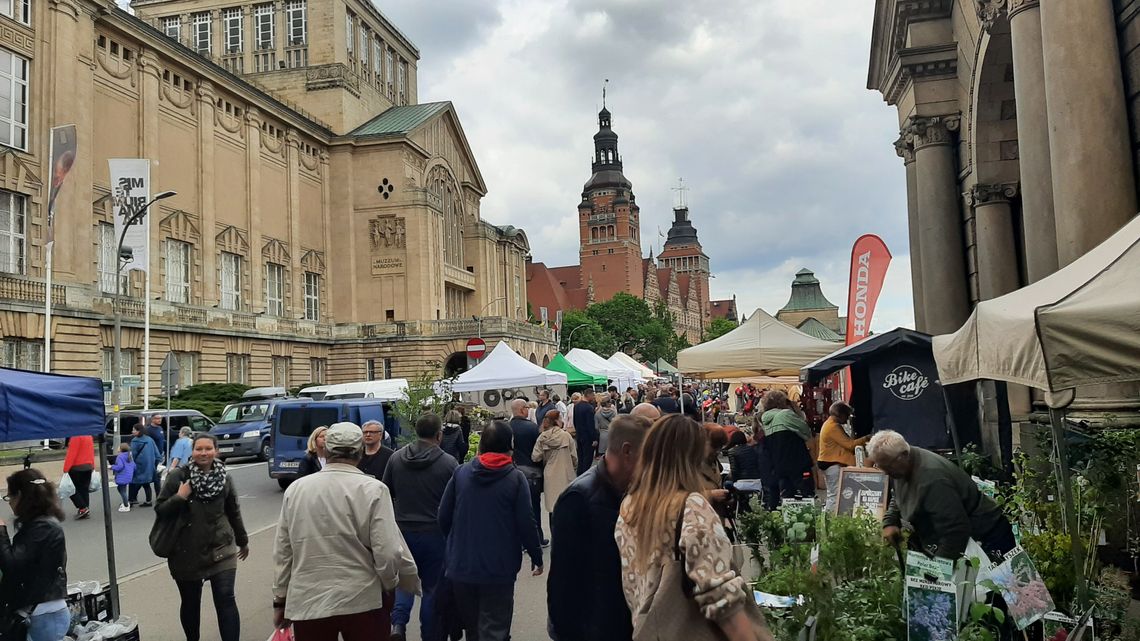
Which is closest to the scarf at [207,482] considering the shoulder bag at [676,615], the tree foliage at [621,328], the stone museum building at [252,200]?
the shoulder bag at [676,615]

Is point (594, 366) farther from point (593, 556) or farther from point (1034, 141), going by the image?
point (593, 556)

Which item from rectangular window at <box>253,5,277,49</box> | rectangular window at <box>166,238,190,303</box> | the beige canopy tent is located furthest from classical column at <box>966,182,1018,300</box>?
rectangular window at <box>253,5,277,49</box>

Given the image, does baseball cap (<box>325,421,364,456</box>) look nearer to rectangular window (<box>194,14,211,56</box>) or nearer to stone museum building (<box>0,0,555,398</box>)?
stone museum building (<box>0,0,555,398</box>)

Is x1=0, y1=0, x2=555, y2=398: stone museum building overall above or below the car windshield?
above

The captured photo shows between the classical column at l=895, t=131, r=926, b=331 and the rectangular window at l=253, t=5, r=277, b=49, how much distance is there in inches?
2317

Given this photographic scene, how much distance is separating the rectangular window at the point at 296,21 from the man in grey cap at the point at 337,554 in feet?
209

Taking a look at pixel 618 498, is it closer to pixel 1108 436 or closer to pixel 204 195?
pixel 1108 436

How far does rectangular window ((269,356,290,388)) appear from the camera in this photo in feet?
155

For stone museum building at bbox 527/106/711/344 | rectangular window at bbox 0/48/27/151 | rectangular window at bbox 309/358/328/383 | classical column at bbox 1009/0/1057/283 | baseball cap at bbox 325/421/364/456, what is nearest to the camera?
baseball cap at bbox 325/421/364/456

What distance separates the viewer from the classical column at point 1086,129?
7.56m

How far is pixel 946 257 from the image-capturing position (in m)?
14.0

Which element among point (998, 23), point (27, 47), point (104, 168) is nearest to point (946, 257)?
point (998, 23)

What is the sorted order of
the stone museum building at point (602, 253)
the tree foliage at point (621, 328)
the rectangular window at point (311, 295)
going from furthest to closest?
the stone museum building at point (602, 253) → the tree foliage at point (621, 328) → the rectangular window at point (311, 295)

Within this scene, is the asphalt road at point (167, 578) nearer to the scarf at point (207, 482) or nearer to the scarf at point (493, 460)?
the scarf at point (207, 482)
